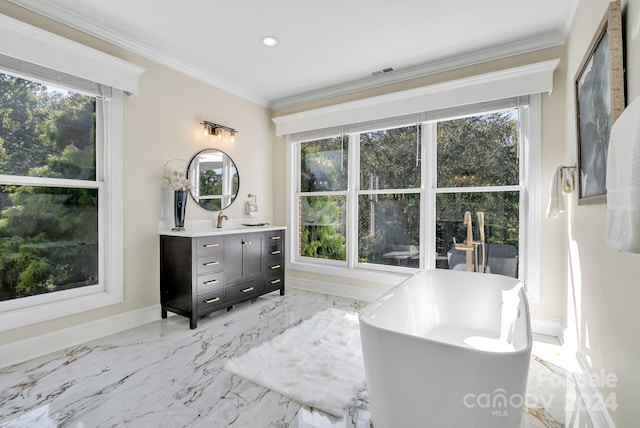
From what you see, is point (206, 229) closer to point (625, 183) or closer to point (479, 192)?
point (479, 192)

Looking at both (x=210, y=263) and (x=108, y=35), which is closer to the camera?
(x=108, y=35)

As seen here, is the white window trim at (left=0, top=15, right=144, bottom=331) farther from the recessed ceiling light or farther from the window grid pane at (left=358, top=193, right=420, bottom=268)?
the window grid pane at (left=358, top=193, right=420, bottom=268)

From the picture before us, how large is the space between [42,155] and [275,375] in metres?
2.48

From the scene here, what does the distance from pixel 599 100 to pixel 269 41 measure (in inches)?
99.0

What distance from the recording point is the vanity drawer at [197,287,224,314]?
9.62 ft

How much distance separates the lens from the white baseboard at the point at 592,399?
1.52 m

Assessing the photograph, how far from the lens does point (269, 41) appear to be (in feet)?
9.35

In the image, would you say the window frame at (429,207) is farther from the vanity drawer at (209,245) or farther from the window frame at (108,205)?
the window frame at (108,205)

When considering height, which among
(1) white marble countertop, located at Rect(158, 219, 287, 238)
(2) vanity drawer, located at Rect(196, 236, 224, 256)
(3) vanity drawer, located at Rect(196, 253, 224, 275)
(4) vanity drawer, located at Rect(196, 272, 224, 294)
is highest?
(1) white marble countertop, located at Rect(158, 219, 287, 238)

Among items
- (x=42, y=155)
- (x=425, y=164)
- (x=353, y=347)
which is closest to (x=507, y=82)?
(x=425, y=164)

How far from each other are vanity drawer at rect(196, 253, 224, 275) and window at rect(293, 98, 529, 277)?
154 cm

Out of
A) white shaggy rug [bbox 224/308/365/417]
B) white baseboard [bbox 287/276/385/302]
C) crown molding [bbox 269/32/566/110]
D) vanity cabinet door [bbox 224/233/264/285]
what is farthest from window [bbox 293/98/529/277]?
white shaggy rug [bbox 224/308/365/417]

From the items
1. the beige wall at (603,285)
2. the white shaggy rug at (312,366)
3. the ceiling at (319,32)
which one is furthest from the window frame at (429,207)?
the white shaggy rug at (312,366)

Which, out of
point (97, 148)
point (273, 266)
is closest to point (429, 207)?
point (273, 266)
